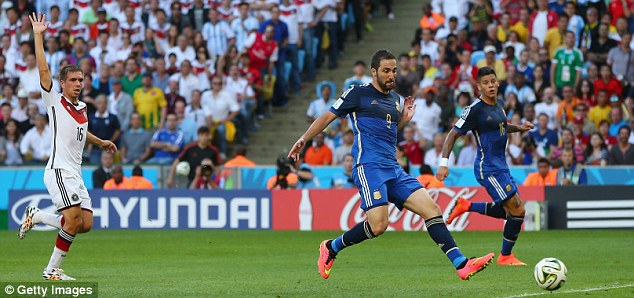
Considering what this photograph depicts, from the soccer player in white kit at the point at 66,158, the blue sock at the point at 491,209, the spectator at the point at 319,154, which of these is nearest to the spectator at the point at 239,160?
the spectator at the point at 319,154

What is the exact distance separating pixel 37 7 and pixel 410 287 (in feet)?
71.8

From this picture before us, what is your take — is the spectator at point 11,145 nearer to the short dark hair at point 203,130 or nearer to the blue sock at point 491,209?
the short dark hair at point 203,130

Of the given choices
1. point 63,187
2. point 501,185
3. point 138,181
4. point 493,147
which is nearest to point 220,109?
point 138,181

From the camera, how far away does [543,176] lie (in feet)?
72.8

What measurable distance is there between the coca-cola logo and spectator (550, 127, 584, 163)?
2037 mm

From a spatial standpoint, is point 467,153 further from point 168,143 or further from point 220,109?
point 168,143

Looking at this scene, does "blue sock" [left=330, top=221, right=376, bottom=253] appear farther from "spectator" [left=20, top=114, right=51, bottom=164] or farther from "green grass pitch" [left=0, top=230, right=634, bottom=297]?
"spectator" [left=20, top=114, right=51, bottom=164]

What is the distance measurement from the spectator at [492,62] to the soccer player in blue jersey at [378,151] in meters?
13.8

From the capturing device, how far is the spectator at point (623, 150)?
22688mm

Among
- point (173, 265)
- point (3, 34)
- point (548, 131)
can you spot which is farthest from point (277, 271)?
point (3, 34)

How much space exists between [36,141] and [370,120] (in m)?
16.3

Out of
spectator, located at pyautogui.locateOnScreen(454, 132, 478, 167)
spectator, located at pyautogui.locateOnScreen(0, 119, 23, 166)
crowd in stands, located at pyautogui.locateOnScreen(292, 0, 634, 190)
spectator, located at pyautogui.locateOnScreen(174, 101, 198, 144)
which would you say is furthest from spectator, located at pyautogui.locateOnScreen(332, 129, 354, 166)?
spectator, located at pyautogui.locateOnScreen(0, 119, 23, 166)

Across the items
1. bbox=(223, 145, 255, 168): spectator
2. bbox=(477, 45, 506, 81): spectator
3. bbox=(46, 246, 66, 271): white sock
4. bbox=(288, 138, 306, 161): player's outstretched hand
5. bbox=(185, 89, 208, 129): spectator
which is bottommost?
bbox=(223, 145, 255, 168): spectator
